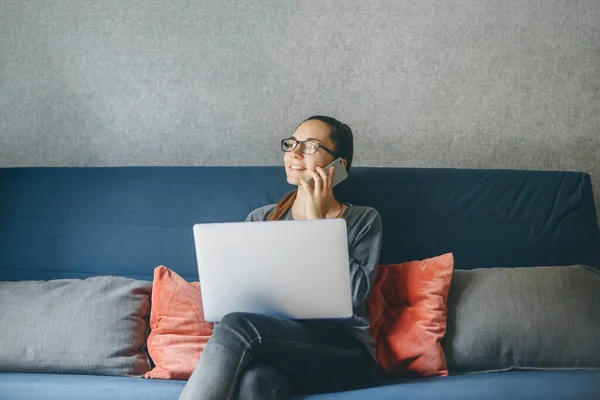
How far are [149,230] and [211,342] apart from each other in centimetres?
76

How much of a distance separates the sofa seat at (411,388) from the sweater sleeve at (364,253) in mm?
264

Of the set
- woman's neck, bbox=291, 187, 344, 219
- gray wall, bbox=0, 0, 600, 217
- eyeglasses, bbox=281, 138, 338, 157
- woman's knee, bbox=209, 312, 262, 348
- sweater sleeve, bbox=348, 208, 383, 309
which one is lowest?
woman's knee, bbox=209, 312, 262, 348

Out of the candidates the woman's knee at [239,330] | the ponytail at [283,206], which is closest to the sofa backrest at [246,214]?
the ponytail at [283,206]

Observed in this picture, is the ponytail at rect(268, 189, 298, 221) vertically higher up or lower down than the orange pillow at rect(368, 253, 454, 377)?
higher up

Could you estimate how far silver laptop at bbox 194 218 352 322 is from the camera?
5.44 feet

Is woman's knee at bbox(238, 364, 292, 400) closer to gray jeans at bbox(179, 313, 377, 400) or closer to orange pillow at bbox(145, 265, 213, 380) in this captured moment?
gray jeans at bbox(179, 313, 377, 400)

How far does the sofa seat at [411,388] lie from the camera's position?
1703 millimetres

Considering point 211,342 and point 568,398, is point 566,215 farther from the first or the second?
point 211,342

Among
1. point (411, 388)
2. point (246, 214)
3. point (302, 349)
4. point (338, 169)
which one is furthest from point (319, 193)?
point (411, 388)

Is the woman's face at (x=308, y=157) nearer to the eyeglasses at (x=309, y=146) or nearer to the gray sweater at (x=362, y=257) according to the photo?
the eyeglasses at (x=309, y=146)

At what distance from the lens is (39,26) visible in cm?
270

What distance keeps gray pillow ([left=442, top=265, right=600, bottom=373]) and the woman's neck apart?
1.39 feet

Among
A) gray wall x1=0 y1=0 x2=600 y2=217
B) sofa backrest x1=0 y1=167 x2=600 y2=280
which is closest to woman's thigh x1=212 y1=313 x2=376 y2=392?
sofa backrest x1=0 y1=167 x2=600 y2=280

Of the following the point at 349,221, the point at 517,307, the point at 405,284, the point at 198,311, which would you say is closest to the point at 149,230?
the point at 198,311
